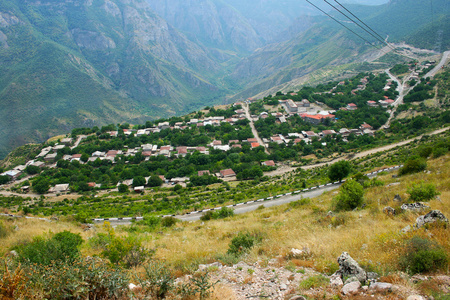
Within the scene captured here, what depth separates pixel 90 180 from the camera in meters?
41.4

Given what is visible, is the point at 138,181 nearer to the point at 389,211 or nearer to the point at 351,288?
the point at 389,211

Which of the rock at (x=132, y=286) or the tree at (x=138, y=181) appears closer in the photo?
the rock at (x=132, y=286)

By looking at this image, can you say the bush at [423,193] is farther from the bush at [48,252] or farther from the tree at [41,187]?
A: the tree at [41,187]

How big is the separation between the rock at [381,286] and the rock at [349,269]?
0.27 metres

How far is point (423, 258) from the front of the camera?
4898mm

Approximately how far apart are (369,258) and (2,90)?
157 meters

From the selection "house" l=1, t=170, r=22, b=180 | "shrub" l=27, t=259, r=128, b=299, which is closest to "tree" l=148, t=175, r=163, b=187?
"house" l=1, t=170, r=22, b=180

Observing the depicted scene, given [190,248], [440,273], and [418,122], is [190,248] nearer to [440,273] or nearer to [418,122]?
[440,273]

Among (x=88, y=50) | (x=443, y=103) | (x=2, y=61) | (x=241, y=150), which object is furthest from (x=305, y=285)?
(x=88, y=50)

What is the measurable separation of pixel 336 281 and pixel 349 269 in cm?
40

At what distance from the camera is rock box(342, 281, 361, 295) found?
4.52 m

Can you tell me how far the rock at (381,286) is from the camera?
443 cm

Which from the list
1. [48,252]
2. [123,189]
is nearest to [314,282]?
[48,252]

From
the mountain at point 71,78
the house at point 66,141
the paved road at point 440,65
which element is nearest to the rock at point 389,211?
the house at point 66,141
